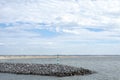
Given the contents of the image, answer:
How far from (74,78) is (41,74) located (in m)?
7.75

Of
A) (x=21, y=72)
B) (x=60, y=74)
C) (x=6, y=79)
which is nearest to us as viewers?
(x=6, y=79)

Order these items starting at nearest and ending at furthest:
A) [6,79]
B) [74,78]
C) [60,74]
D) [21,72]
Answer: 1. [6,79]
2. [74,78]
3. [60,74]
4. [21,72]

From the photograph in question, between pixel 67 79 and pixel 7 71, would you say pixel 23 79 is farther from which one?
pixel 7 71

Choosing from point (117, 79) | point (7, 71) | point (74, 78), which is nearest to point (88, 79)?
point (74, 78)

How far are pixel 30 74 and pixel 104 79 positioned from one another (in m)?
14.3

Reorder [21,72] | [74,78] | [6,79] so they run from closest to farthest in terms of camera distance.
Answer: [6,79] → [74,78] → [21,72]

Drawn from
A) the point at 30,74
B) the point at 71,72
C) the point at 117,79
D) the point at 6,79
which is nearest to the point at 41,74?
the point at 30,74

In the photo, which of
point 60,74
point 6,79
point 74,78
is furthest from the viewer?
point 60,74

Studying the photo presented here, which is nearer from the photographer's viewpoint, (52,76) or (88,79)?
(88,79)

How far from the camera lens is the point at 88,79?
150ft

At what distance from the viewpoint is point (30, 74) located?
171ft

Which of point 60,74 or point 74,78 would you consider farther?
point 60,74

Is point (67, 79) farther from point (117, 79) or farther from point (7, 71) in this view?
point (7, 71)

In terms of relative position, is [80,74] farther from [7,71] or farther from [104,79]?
[7,71]
